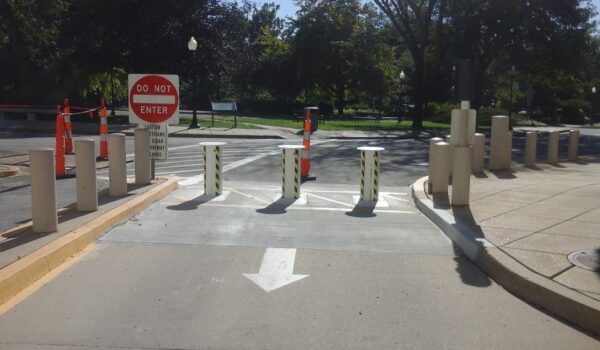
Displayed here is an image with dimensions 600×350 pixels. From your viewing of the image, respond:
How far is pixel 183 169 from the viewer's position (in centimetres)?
1383

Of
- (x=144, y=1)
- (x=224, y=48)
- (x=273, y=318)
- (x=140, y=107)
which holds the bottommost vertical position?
(x=273, y=318)

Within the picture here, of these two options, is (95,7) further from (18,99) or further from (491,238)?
(491,238)

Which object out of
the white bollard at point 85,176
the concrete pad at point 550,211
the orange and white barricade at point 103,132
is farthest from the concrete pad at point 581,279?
the orange and white barricade at point 103,132

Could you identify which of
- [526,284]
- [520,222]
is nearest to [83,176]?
[526,284]

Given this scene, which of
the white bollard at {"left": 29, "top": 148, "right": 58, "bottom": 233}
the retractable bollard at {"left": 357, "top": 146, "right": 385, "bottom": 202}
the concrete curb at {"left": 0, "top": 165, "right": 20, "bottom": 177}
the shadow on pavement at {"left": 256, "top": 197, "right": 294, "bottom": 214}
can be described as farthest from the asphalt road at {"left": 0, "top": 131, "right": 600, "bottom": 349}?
the concrete curb at {"left": 0, "top": 165, "right": 20, "bottom": 177}

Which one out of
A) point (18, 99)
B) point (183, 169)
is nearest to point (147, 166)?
point (183, 169)

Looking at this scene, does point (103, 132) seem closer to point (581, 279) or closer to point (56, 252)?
point (56, 252)

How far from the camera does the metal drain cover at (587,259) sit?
18.4 feet

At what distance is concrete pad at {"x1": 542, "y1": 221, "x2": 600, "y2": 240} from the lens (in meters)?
6.86

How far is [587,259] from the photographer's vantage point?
5836mm

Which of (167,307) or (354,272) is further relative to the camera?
(354,272)

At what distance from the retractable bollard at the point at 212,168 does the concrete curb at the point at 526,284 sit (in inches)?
161

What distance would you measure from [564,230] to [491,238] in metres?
1.01

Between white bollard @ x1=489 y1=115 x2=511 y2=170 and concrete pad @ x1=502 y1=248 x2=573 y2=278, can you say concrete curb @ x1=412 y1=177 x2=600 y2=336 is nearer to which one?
concrete pad @ x1=502 y1=248 x2=573 y2=278
